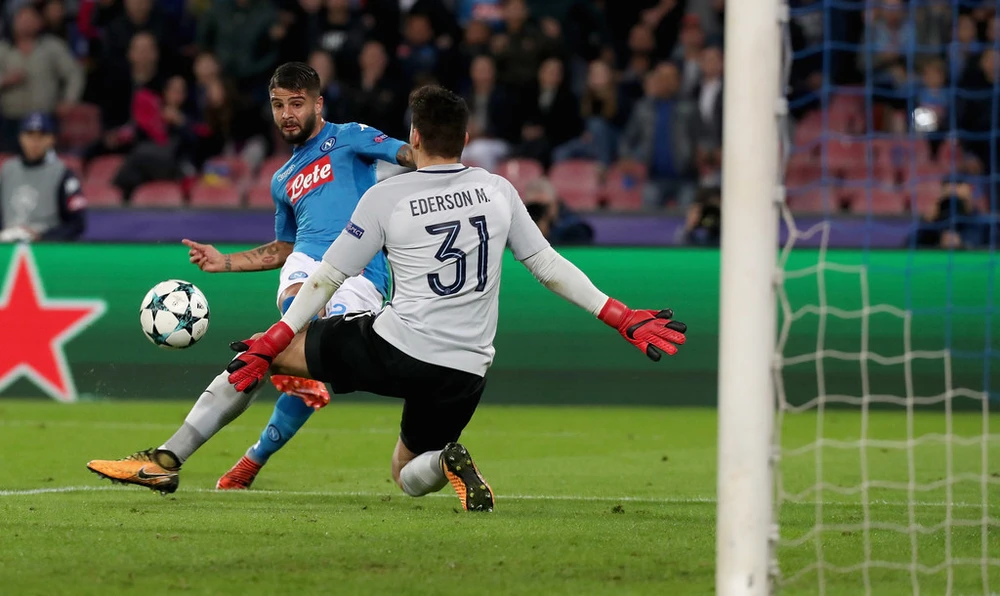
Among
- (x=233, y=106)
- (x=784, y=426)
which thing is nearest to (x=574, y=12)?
(x=233, y=106)

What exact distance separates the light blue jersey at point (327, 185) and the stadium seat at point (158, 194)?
7.60m

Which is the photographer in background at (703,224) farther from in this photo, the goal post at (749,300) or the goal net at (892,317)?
the goal post at (749,300)

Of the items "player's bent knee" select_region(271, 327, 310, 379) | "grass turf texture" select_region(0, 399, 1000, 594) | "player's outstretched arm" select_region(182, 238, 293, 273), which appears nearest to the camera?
"grass turf texture" select_region(0, 399, 1000, 594)

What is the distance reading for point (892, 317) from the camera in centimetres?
1159

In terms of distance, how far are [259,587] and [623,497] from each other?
290cm

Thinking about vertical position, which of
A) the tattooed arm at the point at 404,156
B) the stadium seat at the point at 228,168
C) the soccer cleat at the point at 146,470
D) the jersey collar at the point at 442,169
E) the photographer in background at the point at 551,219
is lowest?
the soccer cleat at the point at 146,470

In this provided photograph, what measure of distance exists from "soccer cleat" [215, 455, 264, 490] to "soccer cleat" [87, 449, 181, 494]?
77 cm

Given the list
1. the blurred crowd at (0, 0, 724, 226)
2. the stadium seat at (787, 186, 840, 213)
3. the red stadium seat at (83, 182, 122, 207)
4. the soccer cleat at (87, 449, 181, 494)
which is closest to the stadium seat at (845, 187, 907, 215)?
the stadium seat at (787, 186, 840, 213)

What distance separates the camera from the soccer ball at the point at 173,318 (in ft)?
22.4

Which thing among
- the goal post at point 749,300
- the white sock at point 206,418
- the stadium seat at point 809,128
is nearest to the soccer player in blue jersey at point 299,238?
the white sock at point 206,418

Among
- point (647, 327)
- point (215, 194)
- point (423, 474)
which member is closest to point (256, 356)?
point (423, 474)

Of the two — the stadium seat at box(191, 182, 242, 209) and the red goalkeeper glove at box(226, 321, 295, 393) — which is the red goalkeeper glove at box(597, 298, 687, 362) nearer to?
the red goalkeeper glove at box(226, 321, 295, 393)

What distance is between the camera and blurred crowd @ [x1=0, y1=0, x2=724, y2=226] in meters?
14.4

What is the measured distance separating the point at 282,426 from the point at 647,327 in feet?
7.52
